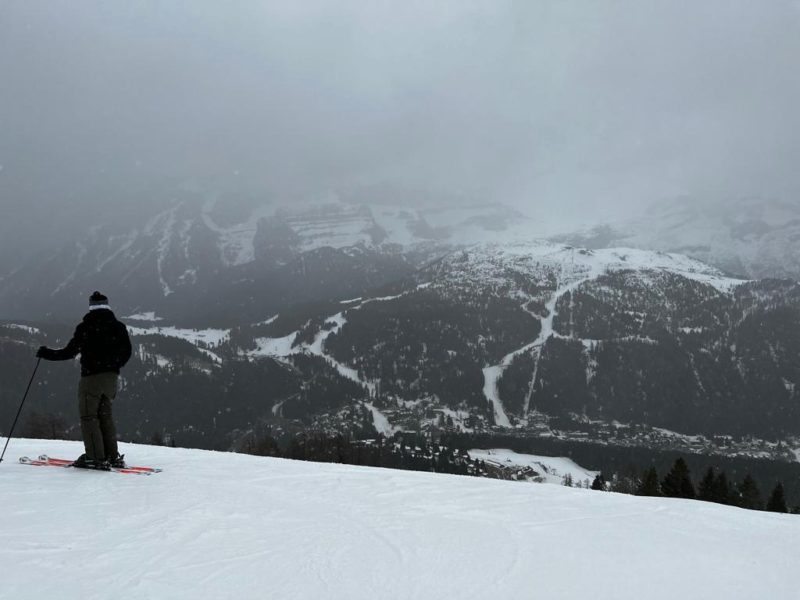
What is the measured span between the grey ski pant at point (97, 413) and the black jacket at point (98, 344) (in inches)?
7.3

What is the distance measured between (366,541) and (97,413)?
6513 millimetres

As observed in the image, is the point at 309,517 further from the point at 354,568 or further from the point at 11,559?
the point at 11,559

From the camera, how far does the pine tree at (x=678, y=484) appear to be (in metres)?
52.3

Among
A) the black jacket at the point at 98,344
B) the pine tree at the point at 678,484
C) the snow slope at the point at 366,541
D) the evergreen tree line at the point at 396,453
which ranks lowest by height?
the evergreen tree line at the point at 396,453

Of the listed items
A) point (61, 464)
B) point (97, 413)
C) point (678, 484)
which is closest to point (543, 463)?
point (678, 484)

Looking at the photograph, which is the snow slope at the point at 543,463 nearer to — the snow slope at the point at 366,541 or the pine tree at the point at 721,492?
the pine tree at the point at 721,492

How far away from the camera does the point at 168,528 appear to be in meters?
6.36

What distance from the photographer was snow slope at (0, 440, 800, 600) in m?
4.86

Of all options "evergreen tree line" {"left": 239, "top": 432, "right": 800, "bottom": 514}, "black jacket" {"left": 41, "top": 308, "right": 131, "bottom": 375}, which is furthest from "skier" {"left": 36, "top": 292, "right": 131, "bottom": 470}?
"evergreen tree line" {"left": 239, "top": 432, "right": 800, "bottom": 514}

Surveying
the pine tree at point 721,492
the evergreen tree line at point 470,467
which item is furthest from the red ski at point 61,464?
the pine tree at point 721,492

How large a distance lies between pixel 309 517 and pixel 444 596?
2883 millimetres

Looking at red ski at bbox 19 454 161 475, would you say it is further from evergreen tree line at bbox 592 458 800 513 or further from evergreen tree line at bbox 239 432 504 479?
evergreen tree line at bbox 239 432 504 479

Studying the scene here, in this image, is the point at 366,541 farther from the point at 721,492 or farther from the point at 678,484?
the point at 721,492

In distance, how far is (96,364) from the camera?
31.6 ft
